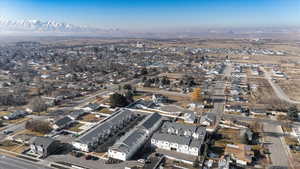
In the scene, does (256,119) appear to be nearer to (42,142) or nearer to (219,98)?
(219,98)

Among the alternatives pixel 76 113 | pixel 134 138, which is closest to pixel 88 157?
pixel 134 138

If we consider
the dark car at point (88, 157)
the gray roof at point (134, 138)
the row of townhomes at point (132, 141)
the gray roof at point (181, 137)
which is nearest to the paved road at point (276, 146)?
the gray roof at point (181, 137)

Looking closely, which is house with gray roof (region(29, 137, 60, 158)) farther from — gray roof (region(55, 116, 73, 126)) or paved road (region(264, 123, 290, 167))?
paved road (region(264, 123, 290, 167))

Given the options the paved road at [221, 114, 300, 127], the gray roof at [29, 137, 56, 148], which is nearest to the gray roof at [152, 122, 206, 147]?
the paved road at [221, 114, 300, 127]

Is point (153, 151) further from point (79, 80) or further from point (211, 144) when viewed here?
point (79, 80)

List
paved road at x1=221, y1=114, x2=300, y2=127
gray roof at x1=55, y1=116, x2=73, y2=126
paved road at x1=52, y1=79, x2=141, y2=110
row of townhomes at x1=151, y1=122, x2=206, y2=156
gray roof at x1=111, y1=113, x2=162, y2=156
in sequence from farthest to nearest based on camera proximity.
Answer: paved road at x1=52, y1=79, x2=141, y2=110, paved road at x1=221, y1=114, x2=300, y2=127, gray roof at x1=55, y1=116, x2=73, y2=126, row of townhomes at x1=151, y1=122, x2=206, y2=156, gray roof at x1=111, y1=113, x2=162, y2=156
